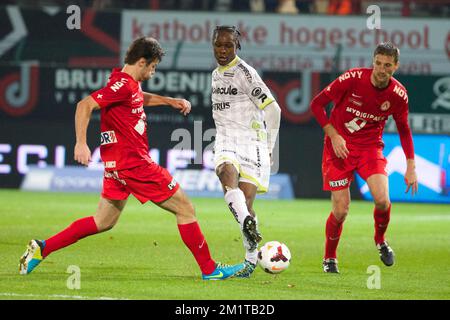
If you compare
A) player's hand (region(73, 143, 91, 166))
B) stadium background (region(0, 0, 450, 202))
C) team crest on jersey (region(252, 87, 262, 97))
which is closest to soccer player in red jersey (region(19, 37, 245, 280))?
player's hand (region(73, 143, 91, 166))

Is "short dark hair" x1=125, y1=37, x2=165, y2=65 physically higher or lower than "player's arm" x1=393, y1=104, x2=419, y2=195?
higher

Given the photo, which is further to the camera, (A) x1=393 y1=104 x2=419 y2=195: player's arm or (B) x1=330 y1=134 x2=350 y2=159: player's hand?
(A) x1=393 y1=104 x2=419 y2=195: player's arm

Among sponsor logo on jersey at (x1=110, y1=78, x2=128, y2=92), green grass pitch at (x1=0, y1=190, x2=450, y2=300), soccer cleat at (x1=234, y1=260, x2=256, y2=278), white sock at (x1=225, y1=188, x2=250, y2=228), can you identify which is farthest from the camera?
soccer cleat at (x1=234, y1=260, x2=256, y2=278)

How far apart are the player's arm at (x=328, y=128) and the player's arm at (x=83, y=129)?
2303mm

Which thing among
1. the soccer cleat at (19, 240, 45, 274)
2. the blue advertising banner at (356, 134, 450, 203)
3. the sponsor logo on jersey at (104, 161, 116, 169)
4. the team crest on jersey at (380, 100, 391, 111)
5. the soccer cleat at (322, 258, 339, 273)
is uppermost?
the team crest on jersey at (380, 100, 391, 111)

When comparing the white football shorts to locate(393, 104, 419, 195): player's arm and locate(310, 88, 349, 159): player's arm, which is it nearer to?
locate(310, 88, 349, 159): player's arm

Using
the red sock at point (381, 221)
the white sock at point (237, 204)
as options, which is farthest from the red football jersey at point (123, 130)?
the red sock at point (381, 221)

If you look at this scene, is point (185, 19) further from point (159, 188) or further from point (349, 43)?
point (159, 188)

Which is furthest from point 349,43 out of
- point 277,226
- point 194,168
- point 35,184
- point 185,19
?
point 277,226

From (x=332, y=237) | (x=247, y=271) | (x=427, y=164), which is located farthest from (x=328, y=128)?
(x=427, y=164)

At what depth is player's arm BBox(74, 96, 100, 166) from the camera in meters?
7.75

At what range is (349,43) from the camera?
2169 cm

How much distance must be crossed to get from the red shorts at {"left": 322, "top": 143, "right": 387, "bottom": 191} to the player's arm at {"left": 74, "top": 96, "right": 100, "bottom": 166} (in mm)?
2636

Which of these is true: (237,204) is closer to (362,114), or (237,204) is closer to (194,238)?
(194,238)
